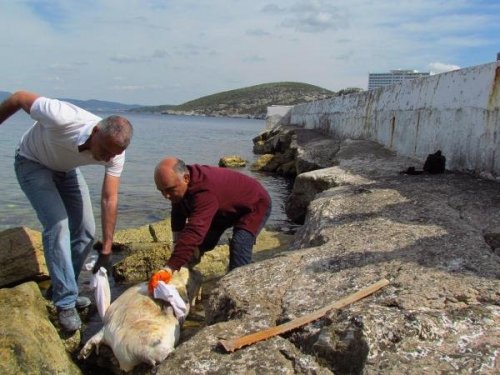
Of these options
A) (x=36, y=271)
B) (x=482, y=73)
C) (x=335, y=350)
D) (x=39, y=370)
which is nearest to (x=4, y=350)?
(x=39, y=370)

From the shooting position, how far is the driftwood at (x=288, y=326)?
10.5 feet

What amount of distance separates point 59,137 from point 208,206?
136cm

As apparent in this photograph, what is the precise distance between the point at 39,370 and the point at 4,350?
0.27 meters

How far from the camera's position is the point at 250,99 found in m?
138

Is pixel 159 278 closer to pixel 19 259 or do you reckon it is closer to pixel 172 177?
pixel 172 177

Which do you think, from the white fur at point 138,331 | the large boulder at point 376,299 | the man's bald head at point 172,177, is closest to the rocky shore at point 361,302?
the large boulder at point 376,299

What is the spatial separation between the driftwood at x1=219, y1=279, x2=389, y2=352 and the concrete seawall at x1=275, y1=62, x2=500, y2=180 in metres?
3.91

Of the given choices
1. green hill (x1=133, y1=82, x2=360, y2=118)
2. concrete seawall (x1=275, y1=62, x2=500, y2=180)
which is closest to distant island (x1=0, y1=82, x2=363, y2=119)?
green hill (x1=133, y1=82, x2=360, y2=118)

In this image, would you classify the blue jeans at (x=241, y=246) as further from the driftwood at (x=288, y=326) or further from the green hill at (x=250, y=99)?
the green hill at (x=250, y=99)

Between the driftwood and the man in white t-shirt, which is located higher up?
the man in white t-shirt

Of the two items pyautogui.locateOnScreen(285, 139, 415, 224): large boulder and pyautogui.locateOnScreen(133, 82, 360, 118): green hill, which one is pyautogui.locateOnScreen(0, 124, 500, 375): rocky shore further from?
pyautogui.locateOnScreen(133, 82, 360, 118): green hill

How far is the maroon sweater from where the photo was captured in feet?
13.6

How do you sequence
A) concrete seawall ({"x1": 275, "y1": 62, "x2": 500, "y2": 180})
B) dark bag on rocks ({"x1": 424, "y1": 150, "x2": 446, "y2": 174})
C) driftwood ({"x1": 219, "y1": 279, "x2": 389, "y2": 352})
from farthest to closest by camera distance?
dark bag on rocks ({"x1": 424, "y1": 150, "x2": 446, "y2": 174}), concrete seawall ({"x1": 275, "y1": 62, "x2": 500, "y2": 180}), driftwood ({"x1": 219, "y1": 279, "x2": 389, "y2": 352})

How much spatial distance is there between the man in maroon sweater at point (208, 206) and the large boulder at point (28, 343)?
903 mm
